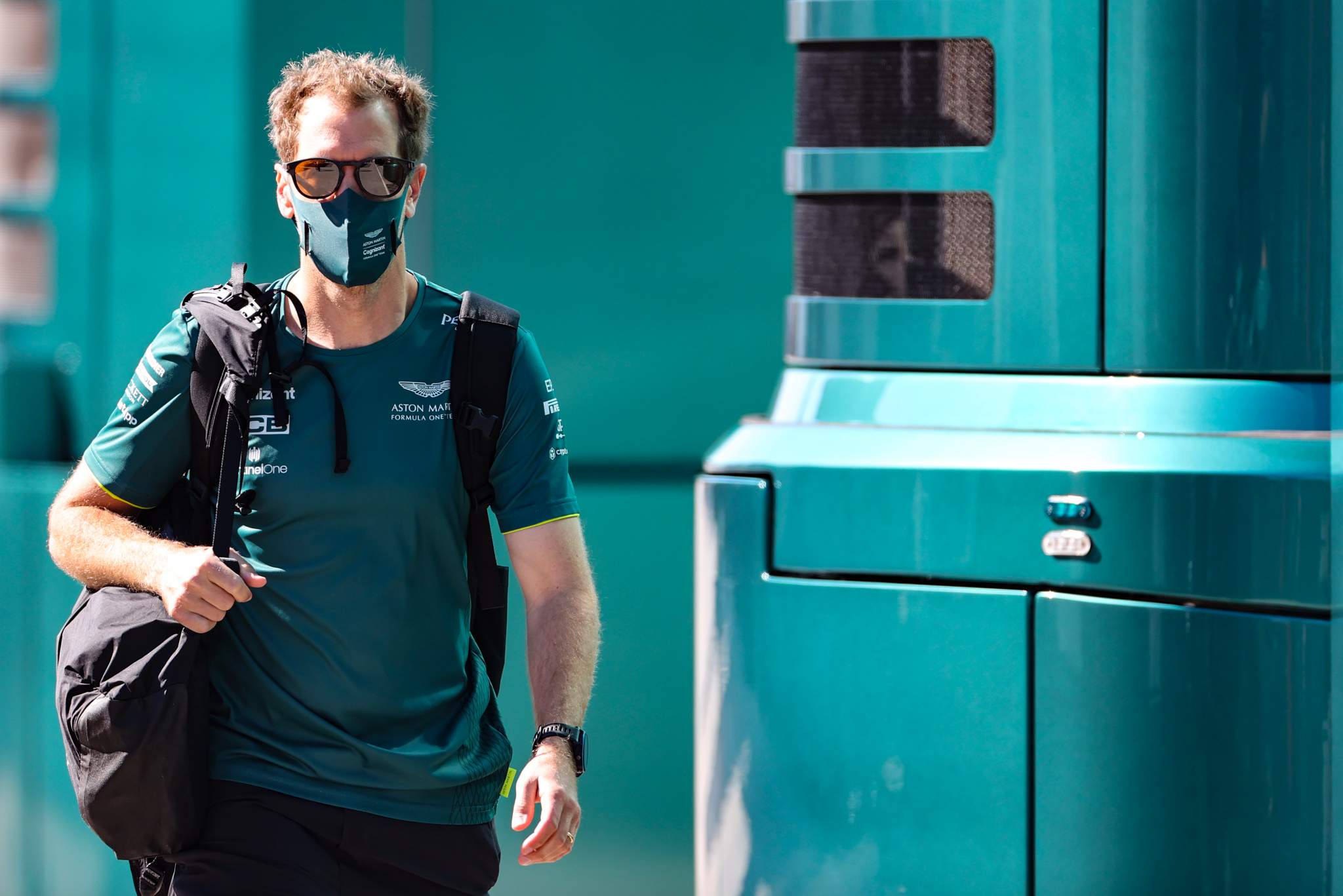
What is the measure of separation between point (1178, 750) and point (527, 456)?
3.35 feet

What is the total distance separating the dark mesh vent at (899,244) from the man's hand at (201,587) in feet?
3.62

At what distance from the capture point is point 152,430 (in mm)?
2221

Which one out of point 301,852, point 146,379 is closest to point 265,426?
A: point 146,379

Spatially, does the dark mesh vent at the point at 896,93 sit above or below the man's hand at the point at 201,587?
above

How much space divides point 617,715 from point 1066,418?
1452 mm

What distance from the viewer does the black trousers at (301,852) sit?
214 centimetres

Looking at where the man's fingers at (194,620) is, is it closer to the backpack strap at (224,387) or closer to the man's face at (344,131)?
the backpack strap at (224,387)

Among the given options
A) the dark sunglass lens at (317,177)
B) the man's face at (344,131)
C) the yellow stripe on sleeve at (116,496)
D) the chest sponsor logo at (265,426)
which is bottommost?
the yellow stripe on sleeve at (116,496)

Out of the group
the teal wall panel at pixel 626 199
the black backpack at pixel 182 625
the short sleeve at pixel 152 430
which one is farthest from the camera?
the teal wall panel at pixel 626 199

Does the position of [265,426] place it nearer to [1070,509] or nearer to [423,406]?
[423,406]

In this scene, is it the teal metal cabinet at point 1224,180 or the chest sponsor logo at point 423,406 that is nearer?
the chest sponsor logo at point 423,406

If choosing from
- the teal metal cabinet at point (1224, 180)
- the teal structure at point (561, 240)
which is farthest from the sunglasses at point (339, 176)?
the teal structure at point (561, 240)

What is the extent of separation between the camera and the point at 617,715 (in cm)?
366

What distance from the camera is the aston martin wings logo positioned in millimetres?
2242
